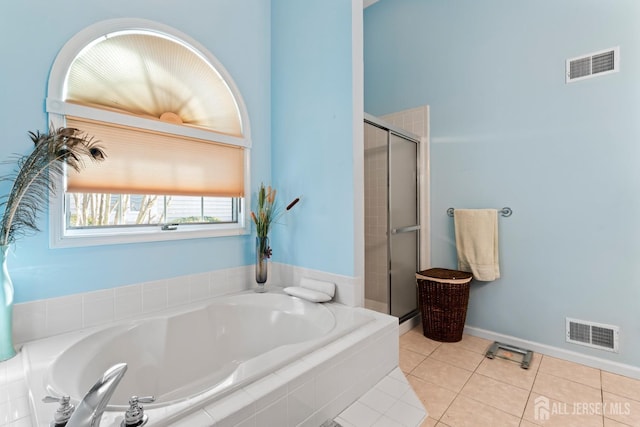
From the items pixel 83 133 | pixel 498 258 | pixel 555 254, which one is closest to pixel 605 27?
pixel 555 254

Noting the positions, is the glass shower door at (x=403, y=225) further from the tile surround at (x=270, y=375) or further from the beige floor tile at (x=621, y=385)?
the beige floor tile at (x=621, y=385)

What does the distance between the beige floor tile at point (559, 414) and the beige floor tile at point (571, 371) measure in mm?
280

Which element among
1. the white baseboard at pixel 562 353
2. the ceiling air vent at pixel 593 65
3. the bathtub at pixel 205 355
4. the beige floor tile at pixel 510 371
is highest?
the ceiling air vent at pixel 593 65

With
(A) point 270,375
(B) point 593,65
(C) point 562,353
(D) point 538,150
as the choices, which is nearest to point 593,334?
(C) point 562,353

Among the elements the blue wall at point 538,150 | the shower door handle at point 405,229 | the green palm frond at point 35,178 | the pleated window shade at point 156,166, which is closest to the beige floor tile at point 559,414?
the blue wall at point 538,150

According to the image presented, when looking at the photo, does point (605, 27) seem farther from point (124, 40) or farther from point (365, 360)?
point (124, 40)

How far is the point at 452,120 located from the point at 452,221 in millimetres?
909

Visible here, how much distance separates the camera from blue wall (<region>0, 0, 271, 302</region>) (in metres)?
1.35

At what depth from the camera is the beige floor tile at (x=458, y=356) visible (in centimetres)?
199

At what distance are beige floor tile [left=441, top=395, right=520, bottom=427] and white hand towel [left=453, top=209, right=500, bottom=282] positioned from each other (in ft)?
3.44

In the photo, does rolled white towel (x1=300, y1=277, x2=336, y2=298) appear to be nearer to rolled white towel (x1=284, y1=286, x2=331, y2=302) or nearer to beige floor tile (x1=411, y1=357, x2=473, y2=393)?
rolled white towel (x1=284, y1=286, x2=331, y2=302)

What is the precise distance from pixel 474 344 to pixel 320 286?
1404mm

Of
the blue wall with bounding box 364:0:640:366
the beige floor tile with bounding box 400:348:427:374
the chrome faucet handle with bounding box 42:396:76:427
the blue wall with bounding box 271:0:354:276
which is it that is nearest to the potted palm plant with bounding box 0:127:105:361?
the chrome faucet handle with bounding box 42:396:76:427

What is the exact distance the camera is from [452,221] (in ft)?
8.58
